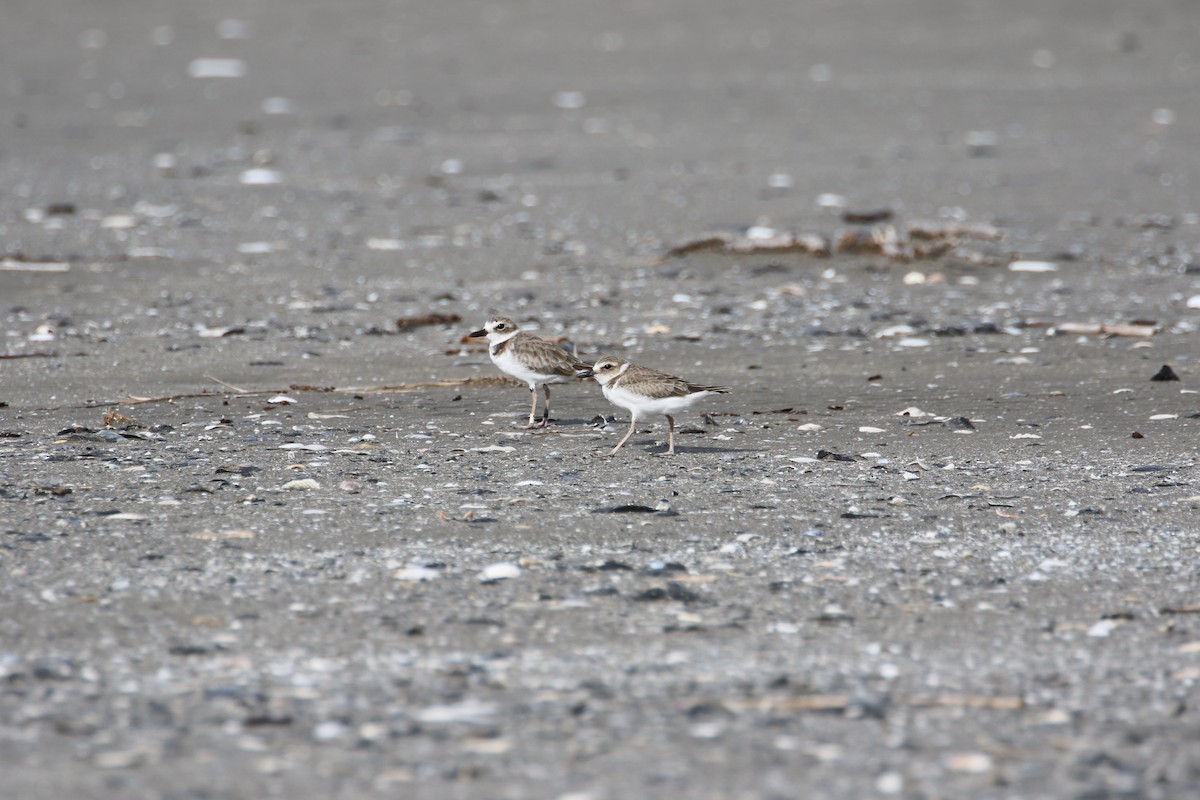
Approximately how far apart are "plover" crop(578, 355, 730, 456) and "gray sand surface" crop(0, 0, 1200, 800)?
0.24 metres

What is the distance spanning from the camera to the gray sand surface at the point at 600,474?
13.9ft

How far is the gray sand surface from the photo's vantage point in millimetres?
4234

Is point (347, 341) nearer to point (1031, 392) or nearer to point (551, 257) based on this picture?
point (551, 257)

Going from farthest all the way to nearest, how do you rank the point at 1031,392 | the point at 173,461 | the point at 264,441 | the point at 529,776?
1. the point at 1031,392
2. the point at 264,441
3. the point at 173,461
4. the point at 529,776

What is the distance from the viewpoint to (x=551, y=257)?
43.7 feet

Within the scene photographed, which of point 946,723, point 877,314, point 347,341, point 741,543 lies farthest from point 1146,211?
point 946,723

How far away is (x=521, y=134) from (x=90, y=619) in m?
16.6

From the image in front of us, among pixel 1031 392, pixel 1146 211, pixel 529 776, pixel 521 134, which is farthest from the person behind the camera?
pixel 521 134

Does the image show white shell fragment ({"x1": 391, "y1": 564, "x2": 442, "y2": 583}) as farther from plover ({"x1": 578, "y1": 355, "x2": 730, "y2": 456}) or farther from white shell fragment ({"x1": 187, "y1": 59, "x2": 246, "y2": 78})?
white shell fragment ({"x1": 187, "y1": 59, "x2": 246, "y2": 78})

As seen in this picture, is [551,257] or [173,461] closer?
[173,461]

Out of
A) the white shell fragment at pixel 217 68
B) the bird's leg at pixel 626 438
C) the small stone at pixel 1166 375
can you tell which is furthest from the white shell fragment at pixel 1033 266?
the white shell fragment at pixel 217 68

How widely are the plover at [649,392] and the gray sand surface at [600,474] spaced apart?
244mm

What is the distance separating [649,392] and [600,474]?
628 mm

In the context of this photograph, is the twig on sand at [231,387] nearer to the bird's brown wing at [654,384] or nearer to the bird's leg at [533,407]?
the bird's leg at [533,407]
